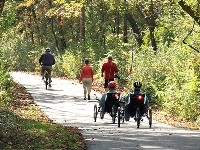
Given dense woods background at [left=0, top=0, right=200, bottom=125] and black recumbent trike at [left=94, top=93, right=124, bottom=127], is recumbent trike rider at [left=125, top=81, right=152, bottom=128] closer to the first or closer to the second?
black recumbent trike at [left=94, top=93, right=124, bottom=127]

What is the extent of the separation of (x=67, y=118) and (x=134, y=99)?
350 cm

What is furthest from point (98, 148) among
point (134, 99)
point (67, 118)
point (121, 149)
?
point (67, 118)

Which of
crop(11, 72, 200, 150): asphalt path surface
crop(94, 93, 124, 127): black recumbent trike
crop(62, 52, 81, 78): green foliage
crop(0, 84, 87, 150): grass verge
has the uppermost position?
crop(62, 52, 81, 78): green foliage

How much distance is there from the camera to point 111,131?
13727mm

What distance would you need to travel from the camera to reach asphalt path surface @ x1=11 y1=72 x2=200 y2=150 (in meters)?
11.2

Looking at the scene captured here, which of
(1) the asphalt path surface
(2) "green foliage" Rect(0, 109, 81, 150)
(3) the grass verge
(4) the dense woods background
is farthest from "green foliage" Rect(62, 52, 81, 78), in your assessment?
(2) "green foliage" Rect(0, 109, 81, 150)

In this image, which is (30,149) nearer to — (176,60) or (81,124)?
(81,124)

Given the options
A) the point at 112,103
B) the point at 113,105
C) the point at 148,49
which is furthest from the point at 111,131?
the point at 148,49

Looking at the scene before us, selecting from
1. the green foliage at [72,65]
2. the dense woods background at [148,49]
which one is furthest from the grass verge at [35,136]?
the green foliage at [72,65]

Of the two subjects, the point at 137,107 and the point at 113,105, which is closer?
the point at 137,107

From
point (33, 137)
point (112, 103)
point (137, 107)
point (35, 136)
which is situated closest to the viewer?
point (33, 137)

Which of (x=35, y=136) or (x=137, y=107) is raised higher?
(x=137, y=107)

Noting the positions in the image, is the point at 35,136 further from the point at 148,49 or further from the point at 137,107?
the point at 148,49

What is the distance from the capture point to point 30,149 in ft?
33.0
